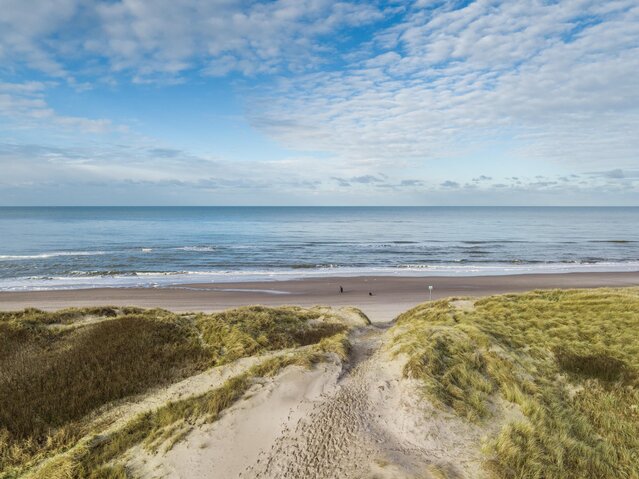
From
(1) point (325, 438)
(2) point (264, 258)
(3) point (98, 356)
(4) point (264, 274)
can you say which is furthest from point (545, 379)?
(2) point (264, 258)

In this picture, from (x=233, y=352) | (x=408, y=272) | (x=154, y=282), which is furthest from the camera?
(x=408, y=272)

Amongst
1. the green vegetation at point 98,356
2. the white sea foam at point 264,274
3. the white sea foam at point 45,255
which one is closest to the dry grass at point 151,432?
the green vegetation at point 98,356

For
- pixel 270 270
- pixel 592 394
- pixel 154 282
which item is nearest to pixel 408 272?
pixel 270 270

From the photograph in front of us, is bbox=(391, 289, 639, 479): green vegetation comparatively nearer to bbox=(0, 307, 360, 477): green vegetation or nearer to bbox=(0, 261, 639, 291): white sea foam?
bbox=(0, 307, 360, 477): green vegetation

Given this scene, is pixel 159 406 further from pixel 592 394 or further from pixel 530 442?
pixel 592 394

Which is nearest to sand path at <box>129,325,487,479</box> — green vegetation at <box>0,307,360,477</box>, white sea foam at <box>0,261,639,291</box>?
green vegetation at <box>0,307,360,477</box>

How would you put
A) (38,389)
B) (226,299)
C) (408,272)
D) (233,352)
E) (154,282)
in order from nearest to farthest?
(38,389), (233,352), (226,299), (154,282), (408,272)

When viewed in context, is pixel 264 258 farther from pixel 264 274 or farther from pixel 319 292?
pixel 319 292
